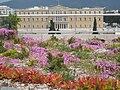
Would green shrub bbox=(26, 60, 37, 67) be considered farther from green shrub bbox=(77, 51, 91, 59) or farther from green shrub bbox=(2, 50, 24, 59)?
green shrub bbox=(77, 51, 91, 59)

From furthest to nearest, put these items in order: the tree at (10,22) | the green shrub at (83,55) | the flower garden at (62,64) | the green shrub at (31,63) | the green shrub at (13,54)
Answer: the tree at (10,22)
the green shrub at (83,55)
the green shrub at (13,54)
the green shrub at (31,63)
the flower garden at (62,64)

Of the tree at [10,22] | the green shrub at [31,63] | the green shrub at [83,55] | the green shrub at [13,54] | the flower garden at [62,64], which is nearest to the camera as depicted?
the flower garden at [62,64]

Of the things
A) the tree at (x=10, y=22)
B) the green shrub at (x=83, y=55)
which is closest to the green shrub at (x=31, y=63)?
the green shrub at (x=83, y=55)

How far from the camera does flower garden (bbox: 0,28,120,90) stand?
8.80 m

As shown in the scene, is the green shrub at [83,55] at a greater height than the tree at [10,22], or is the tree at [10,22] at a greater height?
the tree at [10,22]

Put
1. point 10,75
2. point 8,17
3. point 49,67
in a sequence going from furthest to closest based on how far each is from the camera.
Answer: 1. point 8,17
2. point 49,67
3. point 10,75

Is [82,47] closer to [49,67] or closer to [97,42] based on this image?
[97,42]

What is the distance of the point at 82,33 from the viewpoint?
2056 centimetres

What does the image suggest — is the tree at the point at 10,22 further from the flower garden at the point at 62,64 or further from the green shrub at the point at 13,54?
the green shrub at the point at 13,54

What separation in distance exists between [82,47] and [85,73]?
4.66 metres

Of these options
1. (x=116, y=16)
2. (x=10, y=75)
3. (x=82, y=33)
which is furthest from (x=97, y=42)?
(x=10, y=75)

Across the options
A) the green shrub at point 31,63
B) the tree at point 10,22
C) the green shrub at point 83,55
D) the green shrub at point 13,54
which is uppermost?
the tree at point 10,22

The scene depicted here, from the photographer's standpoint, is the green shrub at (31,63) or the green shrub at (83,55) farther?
the green shrub at (83,55)

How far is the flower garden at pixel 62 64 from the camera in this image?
28.9 feet
